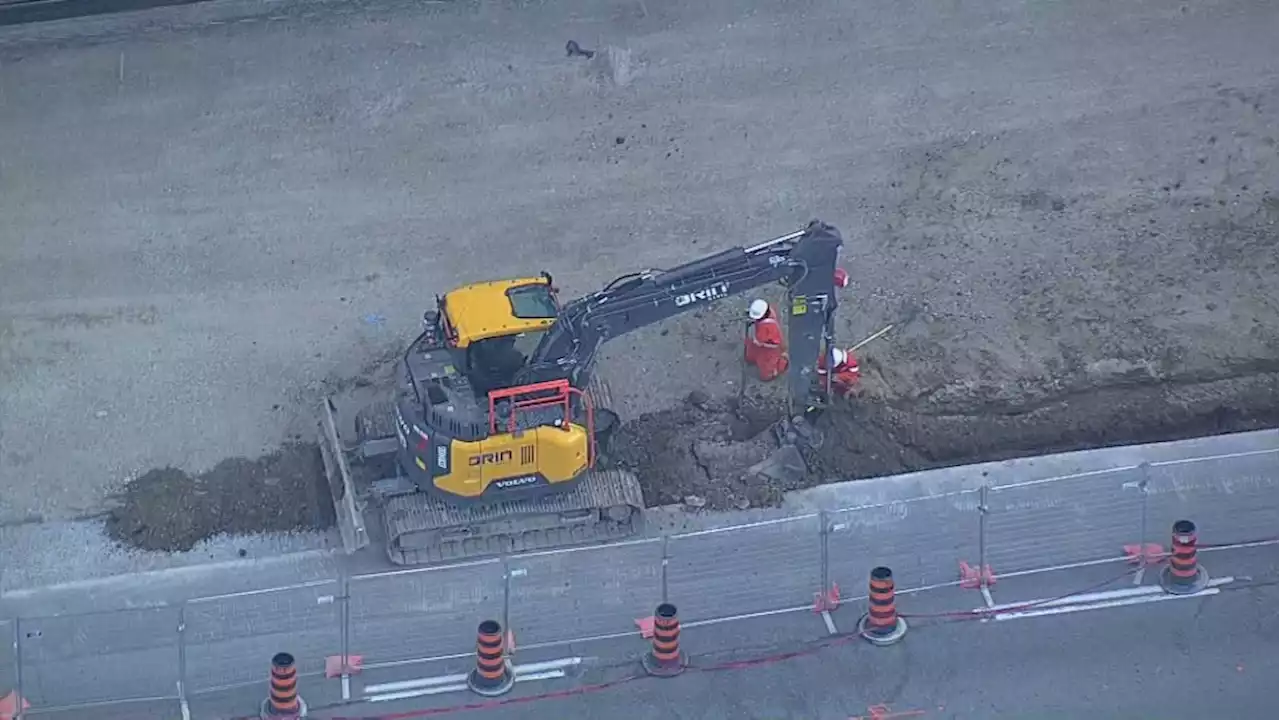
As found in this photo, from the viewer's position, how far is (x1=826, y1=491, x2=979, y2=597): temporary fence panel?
31.8 meters

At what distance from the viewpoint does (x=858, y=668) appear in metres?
30.3

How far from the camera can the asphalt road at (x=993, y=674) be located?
29.7m

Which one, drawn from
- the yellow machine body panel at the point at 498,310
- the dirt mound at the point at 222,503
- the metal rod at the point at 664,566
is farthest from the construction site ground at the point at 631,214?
the yellow machine body panel at the point at 498,310

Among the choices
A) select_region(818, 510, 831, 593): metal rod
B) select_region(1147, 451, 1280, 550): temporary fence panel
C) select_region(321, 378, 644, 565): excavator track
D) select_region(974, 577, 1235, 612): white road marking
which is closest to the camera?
select_region(974, 577, 1235, 612): white road marking

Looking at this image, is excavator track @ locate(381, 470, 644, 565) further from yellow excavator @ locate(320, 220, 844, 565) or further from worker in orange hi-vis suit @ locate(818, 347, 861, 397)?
worker in orange hi-vis suit @ locate(818, 347, 861, 397)

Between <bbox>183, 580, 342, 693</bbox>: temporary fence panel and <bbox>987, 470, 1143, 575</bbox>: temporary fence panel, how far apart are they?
333 inches

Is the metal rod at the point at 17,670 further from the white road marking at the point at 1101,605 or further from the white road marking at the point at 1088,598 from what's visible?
the white road marking at the point at 1101,605

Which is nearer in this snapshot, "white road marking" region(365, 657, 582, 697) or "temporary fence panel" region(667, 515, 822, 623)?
"white road marking" region(365, 657, 582, 697)

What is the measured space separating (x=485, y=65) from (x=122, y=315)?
782 cm

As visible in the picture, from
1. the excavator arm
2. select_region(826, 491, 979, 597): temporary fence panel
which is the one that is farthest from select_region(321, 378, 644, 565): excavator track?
select_region(826, 491, 979, 597): temporary fence panel

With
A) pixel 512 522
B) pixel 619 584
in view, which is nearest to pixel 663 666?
pixel 619 584

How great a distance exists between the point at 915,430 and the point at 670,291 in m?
4.51

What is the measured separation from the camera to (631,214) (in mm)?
37844

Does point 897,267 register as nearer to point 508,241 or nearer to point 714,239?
point 714,239
